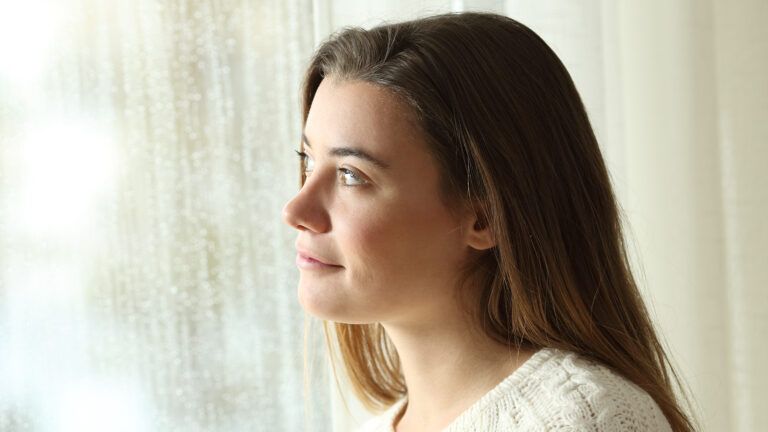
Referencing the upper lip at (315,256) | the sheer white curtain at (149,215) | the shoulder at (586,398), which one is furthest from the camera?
the sheer white curtain at (149,215)

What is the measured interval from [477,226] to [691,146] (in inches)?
18.8

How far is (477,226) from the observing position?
3.74 feet

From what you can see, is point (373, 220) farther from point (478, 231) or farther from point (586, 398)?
point (586, 398)

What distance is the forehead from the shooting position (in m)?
1.10

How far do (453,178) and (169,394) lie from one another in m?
0.62

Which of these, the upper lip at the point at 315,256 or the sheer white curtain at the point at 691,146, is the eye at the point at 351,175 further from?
the sheer white curtain at the point at 691,146

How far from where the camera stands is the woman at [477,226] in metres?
1.09

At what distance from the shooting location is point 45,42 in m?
1.36

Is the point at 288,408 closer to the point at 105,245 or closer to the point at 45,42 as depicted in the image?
the point at 105,245

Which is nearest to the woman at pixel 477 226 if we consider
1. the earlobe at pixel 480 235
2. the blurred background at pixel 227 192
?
the earlobe at pixel 480 235

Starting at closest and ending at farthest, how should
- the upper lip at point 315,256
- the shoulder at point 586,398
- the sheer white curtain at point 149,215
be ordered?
1. the shoulder at point 586,398
2. the upper lip at point 315,256
3. the sheer white curtain at point 149,215

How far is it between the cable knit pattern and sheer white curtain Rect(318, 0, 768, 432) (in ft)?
1.27

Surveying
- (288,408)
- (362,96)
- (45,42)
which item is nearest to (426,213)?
(362,96)

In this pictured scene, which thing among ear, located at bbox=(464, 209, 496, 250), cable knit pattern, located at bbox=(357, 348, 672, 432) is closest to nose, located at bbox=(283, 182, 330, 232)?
ear, located at bbox=(464, 209, 496, 250)
